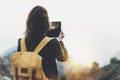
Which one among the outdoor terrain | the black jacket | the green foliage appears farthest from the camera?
the green foliage

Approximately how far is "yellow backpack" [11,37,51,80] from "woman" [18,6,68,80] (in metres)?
0.04

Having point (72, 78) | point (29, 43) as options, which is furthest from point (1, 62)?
point (29, 43)

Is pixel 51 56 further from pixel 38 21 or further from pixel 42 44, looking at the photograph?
pixel 38 21

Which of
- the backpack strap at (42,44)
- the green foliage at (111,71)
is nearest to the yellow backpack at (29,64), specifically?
the backpack strap at (42,44)

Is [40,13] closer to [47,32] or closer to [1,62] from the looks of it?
[47,32]

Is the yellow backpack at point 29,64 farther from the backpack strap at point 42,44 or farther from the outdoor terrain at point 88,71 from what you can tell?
the outdoor terrain at point 88,71

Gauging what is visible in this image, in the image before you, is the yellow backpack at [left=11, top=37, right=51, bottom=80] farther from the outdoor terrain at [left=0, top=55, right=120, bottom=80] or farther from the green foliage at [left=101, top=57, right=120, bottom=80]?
the green foliage at [left=101, top=57, right=120, bottom=80]

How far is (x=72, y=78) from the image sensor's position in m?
8.32

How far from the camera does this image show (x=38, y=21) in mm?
4570

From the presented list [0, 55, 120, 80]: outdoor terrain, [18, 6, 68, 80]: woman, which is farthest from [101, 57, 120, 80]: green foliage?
[18, 6, 68, 80]: woman

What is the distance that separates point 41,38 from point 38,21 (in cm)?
15

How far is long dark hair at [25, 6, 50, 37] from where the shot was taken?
4555 millimetres

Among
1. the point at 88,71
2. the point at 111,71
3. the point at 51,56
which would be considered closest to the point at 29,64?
the point at 51,56

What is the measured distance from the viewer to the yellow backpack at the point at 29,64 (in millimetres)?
4480
